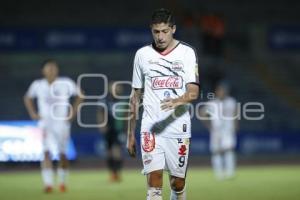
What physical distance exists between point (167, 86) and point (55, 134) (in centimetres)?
665

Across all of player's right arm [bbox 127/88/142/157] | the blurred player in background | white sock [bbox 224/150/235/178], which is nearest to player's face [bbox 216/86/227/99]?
white sock [bbox 224/150/235/178]

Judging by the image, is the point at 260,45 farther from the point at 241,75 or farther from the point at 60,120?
the point at 60,120

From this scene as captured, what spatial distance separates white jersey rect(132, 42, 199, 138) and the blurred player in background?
27.7 feet

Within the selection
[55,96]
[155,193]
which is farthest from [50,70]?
[155,193]

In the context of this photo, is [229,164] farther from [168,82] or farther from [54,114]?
[168,82]

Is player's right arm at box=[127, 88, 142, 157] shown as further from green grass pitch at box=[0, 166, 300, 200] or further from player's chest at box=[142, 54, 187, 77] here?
green grass pitch at box=[0, 166, 300, 200]

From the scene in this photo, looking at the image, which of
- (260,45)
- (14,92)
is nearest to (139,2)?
(260,45)

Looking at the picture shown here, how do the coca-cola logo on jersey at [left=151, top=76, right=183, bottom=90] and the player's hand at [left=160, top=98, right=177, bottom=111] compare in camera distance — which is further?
the coca-cola logo on jersey at [left=151, top=76, right=183, bottom=90]

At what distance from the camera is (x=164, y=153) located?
27.0 feet

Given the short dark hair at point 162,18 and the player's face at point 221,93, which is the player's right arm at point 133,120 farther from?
the player's face at point 221,93

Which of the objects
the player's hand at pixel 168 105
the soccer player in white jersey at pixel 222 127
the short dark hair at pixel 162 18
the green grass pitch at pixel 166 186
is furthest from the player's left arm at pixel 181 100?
the soccer player in white jersey at pixel 222 127

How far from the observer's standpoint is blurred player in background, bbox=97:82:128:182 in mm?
16911

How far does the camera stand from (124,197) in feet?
43.0

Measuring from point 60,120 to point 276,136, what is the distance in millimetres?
12719
